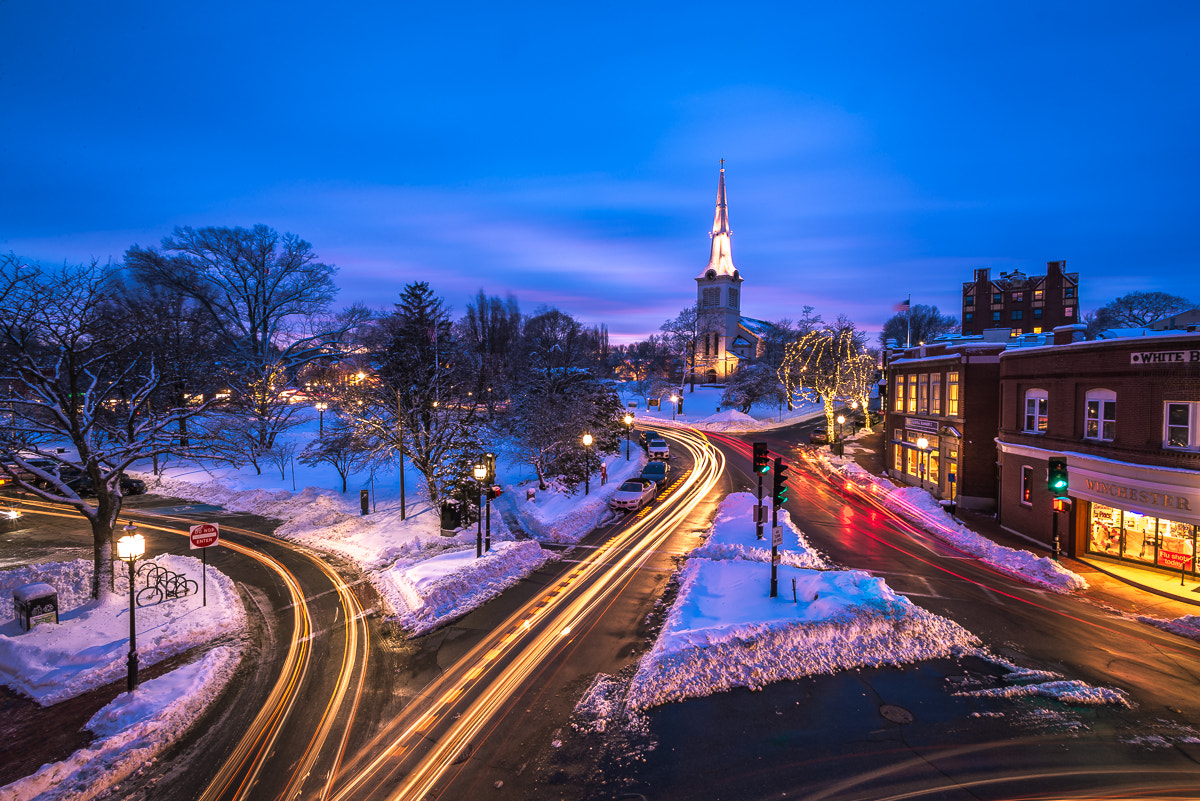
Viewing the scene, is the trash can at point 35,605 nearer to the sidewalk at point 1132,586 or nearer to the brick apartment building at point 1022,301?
the sidewalk at point 1132,586

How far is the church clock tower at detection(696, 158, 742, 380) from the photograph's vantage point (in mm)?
92625

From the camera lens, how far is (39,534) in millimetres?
22109

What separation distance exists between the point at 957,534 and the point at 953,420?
8133 millimetres

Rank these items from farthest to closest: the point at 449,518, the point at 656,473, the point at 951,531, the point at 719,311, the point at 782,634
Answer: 1. the point at 719,311
2. the point at 656,473
3. the point at 951,531
4. the point at 449,518
5. the point at 782,634

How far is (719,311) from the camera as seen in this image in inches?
3659

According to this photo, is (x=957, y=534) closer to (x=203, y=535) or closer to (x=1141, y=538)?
(x=1141, y=538)

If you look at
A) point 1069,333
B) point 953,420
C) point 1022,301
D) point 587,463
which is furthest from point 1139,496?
point 1022,301

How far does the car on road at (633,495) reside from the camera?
27062 mm

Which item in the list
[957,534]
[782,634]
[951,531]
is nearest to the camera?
[782,634]

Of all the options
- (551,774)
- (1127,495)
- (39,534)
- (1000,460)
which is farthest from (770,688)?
(39,534)

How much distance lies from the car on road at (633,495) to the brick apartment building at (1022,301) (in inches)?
2436

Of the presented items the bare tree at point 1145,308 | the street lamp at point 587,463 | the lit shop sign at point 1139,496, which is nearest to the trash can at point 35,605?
the street lamp at point 587,463

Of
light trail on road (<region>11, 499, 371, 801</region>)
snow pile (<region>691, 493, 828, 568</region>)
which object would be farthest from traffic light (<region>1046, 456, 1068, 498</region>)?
light trail on road (<region>11, 499, 371, 801</region>)

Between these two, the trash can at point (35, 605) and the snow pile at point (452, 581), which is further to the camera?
the snow pile at point (452, 581)
